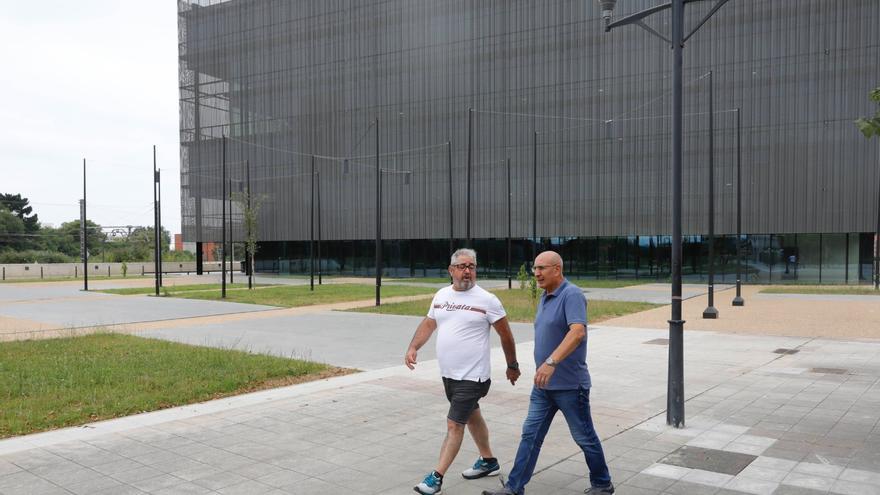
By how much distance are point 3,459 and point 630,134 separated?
4207 centimetres

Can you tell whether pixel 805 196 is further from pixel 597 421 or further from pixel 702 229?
pixel 597 421

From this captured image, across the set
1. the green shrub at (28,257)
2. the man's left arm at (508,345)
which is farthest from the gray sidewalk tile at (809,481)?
the green shrub at (28,257)

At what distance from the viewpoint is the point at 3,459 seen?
619 centimetres

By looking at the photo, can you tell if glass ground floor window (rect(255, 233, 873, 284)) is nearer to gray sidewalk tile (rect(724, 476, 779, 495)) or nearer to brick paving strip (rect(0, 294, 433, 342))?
brick paving strip (rect(0, 294, 433, 342))

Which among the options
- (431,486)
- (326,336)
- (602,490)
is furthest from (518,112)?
(431,486)

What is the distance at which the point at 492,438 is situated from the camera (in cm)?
684

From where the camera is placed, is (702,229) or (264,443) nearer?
(264,443)

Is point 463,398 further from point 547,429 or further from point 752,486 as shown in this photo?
point 752,486

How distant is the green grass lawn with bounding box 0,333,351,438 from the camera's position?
26.3 feet

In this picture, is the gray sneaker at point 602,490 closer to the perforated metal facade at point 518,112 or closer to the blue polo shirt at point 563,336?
the blue polo shirt at point 563,336

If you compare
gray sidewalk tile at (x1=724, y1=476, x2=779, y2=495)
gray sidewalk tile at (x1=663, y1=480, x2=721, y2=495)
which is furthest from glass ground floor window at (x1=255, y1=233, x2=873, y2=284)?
gray sidewalk tile at (x1=663, y1=480, x2=721, y2=495)

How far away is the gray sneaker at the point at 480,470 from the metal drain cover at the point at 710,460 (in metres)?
1.59

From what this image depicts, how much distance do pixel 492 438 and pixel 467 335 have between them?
84.1 inches

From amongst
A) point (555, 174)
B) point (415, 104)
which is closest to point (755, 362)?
point (555, 174)
